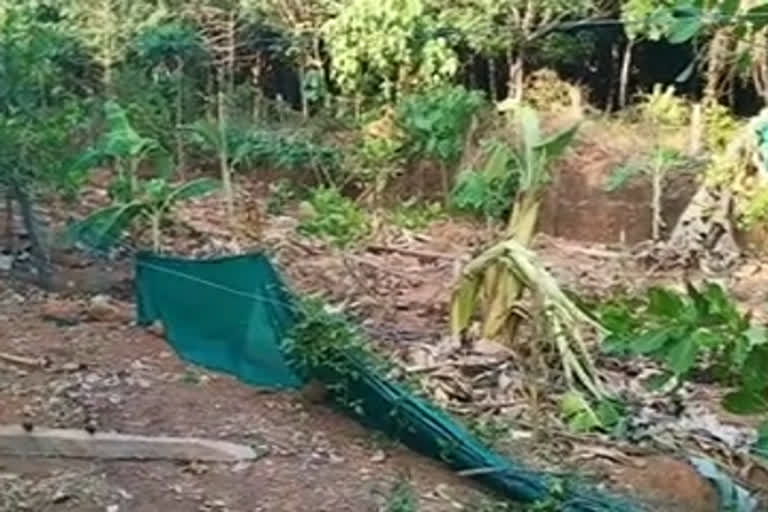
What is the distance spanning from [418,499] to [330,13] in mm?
7094

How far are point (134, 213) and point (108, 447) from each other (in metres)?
2.21

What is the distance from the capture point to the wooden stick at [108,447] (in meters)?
4.10

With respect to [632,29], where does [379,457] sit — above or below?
below

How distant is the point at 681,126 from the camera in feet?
33.0

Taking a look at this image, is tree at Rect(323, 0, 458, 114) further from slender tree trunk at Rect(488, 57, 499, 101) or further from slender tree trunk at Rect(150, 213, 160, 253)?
slender tree trunk at Rect(150, 213, 160, 253)

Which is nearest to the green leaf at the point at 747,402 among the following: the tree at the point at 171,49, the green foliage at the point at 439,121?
the green foliage at the point at 439,121

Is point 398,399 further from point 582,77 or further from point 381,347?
point 582,77

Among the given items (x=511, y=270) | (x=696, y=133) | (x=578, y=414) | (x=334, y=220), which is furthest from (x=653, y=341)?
(x=696, y=133)

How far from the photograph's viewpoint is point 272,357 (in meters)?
4.68

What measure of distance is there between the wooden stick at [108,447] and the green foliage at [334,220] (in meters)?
3.91

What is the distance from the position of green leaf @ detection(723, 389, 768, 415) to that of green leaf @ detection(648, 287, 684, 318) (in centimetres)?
13

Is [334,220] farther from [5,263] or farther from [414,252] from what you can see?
[5,263]

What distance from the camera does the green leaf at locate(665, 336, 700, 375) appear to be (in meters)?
1.61

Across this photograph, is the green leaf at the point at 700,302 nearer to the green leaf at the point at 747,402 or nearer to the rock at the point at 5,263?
the green leaf at the point at 747,402
